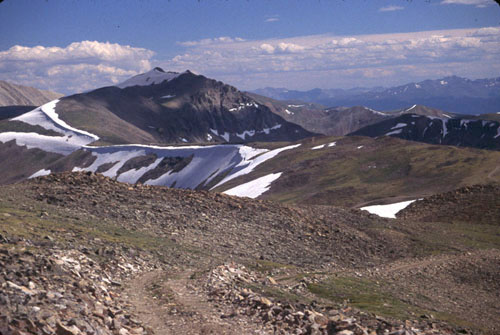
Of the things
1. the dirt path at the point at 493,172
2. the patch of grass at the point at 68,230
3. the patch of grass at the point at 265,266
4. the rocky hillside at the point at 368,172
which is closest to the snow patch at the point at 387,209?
the rocky hillside at the point at 368,172

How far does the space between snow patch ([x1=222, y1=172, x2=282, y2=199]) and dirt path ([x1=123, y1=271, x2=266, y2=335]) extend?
3493 inches

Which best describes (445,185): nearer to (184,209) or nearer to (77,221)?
(184,209)

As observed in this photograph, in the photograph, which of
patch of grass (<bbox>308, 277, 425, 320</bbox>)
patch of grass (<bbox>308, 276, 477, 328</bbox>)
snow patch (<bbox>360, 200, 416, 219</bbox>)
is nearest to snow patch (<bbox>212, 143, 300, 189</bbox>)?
snow patch (<bbox>360, 200, 416, 219</bbox>)

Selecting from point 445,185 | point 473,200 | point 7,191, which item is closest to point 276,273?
point 7,191

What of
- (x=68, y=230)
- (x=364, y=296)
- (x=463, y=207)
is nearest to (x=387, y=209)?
(x=463, y=207)

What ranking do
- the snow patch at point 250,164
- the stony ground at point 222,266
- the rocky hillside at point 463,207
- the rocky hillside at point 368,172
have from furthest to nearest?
the snow patch at point 250,164, the rocky hillside at point 368,172, the rocky hillside at point 463,207, the stony ground at point 222,266

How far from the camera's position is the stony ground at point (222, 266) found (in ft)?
51.8

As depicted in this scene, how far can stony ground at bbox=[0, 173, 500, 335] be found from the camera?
15.8 meters

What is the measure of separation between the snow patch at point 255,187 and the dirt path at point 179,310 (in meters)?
88.7

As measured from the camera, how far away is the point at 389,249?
39.3 metres

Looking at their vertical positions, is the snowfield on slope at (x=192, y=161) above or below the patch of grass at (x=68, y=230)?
below

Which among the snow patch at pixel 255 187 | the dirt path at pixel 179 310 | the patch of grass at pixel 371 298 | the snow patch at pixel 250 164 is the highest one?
the dirt path at pixel 179 310

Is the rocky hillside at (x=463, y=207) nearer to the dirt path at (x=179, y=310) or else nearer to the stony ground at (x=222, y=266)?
the stony ground at (x=222, y=266)

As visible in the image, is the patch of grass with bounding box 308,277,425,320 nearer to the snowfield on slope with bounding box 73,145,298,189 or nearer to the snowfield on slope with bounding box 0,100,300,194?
the snowfield on slope with bounding box 0,100,300,194
